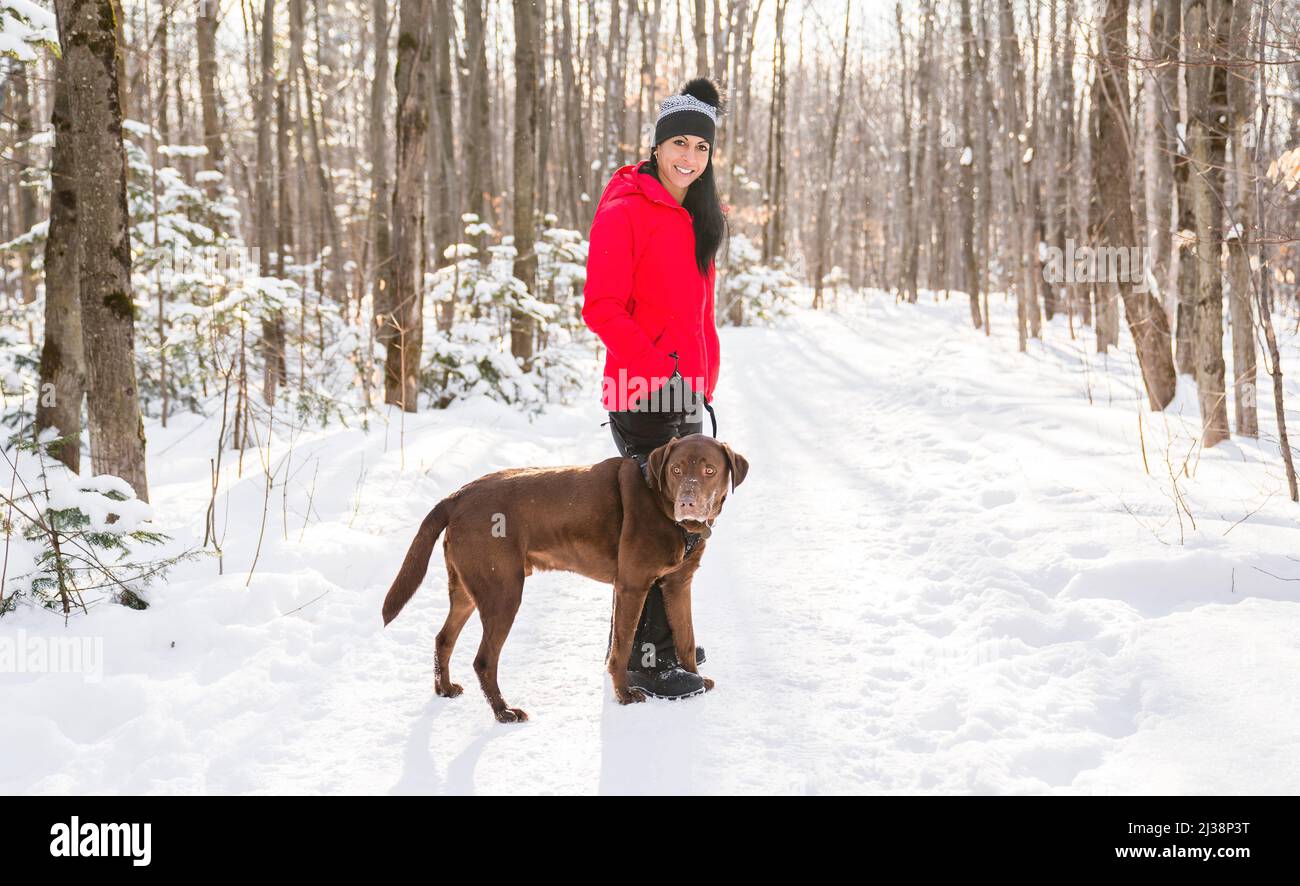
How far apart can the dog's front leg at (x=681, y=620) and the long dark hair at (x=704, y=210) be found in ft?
4.65

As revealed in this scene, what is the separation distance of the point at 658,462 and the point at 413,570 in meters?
1.06

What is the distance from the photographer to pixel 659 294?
3.38m

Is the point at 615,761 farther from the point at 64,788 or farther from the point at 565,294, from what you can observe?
the point at 565,294

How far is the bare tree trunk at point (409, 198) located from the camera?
8820 mm

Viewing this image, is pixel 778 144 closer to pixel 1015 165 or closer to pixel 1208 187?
pixel 1015 165

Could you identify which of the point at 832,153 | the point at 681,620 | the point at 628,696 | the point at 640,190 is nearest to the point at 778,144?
the point at 832,153

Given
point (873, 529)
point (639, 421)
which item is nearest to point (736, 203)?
point (873, 529)

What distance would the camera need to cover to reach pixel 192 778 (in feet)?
8.77

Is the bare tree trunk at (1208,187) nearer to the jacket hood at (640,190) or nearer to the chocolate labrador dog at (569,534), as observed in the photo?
the jacket hood at (640,190)

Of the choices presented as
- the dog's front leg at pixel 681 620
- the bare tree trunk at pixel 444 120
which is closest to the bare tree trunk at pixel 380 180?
the bare tree trunk at pixel 444 120

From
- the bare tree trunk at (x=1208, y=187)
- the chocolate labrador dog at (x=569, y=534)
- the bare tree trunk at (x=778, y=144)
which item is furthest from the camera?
the bare tree trunk at (x=778, y=144)
